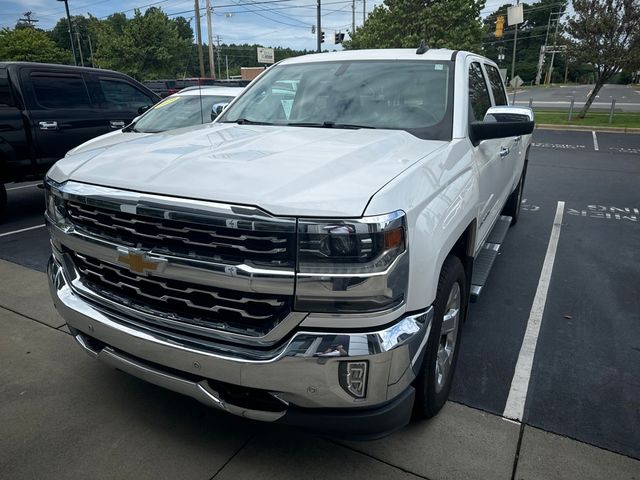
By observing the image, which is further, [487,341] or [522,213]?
[522,213]

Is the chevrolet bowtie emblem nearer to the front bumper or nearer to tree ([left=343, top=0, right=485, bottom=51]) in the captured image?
the front bumper

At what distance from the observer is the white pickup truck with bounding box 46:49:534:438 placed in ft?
5.89

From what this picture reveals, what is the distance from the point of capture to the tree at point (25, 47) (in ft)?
153

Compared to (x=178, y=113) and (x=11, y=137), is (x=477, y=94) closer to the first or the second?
(x=178, y=113)

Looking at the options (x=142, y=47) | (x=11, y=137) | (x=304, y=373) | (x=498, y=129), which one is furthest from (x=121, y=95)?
(x=142, y=47)

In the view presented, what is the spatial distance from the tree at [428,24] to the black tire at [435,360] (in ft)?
84.8

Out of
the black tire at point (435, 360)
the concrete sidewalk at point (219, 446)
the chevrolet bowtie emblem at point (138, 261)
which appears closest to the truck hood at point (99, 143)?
the chevrolet bowtie emblem at point (138, 261)

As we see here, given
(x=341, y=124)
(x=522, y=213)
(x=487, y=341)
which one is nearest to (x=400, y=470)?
(x=487, y=341)

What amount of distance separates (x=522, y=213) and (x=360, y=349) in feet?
19.7

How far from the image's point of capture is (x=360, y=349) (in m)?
1.81

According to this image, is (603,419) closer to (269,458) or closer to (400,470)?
(400,470)

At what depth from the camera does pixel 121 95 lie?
8172 mm

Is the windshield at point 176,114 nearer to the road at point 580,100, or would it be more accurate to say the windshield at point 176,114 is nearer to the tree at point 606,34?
the tree at point 606,34

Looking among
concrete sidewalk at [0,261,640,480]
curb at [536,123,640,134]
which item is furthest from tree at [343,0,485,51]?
concrete sidewalk at [0,261,640,480]
